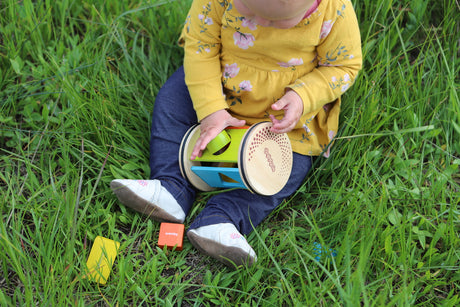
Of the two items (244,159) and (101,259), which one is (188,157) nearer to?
(244,159)

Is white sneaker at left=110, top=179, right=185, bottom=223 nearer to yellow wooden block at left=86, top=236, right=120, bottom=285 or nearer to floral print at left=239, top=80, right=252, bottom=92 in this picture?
yellow wooden block at left=86, top=236, right=120, bottom=285

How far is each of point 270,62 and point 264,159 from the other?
32cm

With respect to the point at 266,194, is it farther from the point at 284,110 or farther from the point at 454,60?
the point at 454,60

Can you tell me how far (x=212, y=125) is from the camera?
1.38 m

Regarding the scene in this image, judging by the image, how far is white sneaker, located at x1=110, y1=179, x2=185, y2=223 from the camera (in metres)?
1.36

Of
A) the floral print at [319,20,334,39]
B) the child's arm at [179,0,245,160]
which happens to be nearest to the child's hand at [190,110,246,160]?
the child's arm at [179,0,245,160]

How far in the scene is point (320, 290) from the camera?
1.15 m

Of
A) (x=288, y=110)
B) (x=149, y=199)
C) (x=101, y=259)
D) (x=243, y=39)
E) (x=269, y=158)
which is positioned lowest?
(x=101, y=259)

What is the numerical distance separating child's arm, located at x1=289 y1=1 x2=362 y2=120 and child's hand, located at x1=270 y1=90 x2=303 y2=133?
0.7 inches

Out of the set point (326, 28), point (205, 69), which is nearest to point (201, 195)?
point (205, 69)

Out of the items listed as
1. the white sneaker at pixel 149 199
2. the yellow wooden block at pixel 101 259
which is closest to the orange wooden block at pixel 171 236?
the white sneaker at pixel 149 199

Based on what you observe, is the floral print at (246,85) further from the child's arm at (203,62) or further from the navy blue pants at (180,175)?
the navy blue pants at (180,175)

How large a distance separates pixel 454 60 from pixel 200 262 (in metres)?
1.23

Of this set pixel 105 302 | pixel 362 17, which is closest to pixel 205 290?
pixel 105 302
